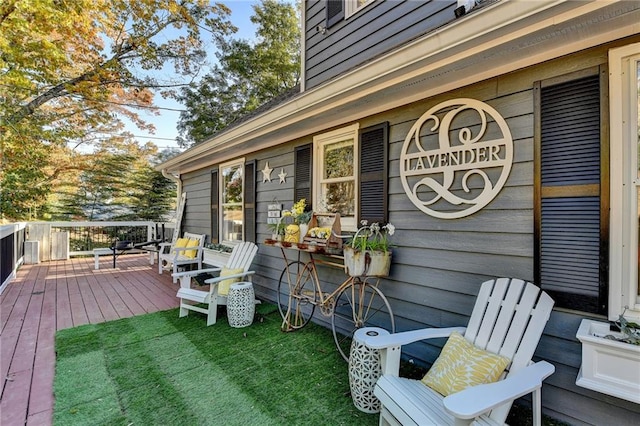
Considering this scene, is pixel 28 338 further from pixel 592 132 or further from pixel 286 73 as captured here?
pixel 286 73

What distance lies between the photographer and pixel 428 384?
169 centimetres

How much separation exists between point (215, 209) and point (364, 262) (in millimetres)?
4082

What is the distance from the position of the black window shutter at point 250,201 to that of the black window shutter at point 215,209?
3.64 ft

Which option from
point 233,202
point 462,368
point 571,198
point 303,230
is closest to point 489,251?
point 571,198

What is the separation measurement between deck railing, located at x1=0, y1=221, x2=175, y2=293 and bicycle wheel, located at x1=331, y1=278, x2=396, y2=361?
535 cm

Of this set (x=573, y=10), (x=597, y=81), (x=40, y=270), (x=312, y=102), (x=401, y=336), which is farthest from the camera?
(x=40, y=270)

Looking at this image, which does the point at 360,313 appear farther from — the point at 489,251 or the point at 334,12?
the point at 334,12

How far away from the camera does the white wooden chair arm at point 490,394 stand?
1092 millimetres

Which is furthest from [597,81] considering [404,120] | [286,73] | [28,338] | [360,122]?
[286,73]

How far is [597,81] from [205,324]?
12.7 feet

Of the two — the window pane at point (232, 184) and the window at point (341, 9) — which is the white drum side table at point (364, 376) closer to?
the window at point (341, 9)

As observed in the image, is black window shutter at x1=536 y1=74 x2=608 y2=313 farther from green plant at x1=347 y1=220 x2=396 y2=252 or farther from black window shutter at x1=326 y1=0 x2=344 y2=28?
black window shutter at x1=326 y1=0 x2=344 y2=28

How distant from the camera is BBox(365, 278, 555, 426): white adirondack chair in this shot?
1213mm

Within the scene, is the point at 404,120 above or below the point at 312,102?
below
